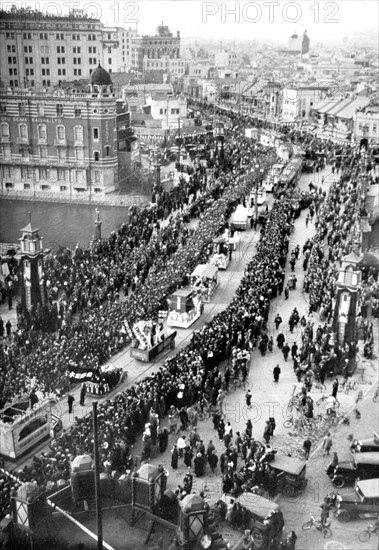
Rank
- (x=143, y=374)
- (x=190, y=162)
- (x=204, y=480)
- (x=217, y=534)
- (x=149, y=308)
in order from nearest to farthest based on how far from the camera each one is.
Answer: (x=217, y=534) < (x=204, y=480) < (x=143, y=374) < (x=149, y=308) < (x=190, y=162)

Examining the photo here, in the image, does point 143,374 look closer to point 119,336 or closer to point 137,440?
point 119,336

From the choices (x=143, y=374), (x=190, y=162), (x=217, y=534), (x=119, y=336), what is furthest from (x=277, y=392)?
(x=190, y=162)

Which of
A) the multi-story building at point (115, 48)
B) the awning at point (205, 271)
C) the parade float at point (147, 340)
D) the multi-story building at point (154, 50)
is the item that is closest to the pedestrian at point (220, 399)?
the parade float at point (147, 340)

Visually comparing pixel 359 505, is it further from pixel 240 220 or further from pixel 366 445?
pixel 240 220

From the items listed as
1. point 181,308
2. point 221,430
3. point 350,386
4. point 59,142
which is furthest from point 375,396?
point 59,142

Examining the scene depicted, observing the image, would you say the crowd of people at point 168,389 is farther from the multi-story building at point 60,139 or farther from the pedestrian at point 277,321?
the multi-story building at point 60,139

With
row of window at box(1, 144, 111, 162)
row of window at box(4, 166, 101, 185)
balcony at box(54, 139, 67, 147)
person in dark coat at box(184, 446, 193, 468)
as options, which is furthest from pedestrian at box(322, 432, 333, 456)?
balcony at box(54, 139, 67, 147)

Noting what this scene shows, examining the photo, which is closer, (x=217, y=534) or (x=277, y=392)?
(x=217, y=534)
